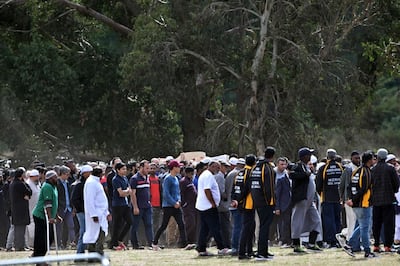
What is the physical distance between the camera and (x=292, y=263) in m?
18.7

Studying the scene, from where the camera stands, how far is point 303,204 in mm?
21047

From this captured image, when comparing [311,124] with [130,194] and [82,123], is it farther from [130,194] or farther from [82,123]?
[130,194]

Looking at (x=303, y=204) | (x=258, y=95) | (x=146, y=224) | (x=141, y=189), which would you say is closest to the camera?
(x=303, y=204)

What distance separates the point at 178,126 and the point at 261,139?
32.6ft

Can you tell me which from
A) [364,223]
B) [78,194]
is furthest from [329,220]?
[78,194]

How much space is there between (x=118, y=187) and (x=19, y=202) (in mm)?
2749

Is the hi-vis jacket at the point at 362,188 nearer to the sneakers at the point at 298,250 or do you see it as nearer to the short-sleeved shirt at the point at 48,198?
the sneakers at the point at 298,250

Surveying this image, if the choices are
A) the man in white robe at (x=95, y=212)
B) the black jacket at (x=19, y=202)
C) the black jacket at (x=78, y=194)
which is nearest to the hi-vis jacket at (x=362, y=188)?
the man in white robe at (x=95, y=212)

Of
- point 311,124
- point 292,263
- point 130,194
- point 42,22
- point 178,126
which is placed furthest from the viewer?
point 178,126

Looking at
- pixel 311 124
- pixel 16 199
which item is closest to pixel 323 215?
pixel 16 199

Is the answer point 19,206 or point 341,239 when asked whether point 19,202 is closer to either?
point 19,206

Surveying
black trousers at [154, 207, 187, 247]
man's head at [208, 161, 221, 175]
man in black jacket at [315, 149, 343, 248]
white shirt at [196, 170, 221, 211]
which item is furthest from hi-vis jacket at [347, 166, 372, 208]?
black trousers at [154, 207, 187, 247]

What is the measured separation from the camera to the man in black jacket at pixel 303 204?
20.7 metres

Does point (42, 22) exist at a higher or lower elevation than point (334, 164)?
higher
